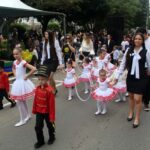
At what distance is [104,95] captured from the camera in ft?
26.7

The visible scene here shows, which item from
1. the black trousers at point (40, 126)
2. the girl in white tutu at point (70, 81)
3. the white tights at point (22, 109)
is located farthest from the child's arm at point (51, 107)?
the girl in white tutu at point (70, 81)

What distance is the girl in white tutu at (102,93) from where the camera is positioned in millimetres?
8117

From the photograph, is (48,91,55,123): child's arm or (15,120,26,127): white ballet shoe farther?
(15,120,26,127): white ballet shoe

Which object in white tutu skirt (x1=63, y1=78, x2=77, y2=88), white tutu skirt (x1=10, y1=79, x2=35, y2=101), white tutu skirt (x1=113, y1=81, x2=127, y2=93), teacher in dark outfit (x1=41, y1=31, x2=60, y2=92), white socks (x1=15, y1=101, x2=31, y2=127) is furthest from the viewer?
white tutu skirt (x1=63, y1=78, x2=77, y2=88)

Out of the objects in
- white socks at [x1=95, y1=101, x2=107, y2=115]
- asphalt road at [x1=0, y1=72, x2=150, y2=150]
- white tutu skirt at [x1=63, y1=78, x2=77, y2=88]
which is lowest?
asphalt road at [x1=0, y1=72, x2=150, y2=150]

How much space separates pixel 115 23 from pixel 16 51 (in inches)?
655

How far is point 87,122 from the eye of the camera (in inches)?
298

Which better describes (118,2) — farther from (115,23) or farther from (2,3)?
(2,3)

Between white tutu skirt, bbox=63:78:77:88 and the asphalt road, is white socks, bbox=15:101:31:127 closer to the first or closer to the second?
the asphalt road

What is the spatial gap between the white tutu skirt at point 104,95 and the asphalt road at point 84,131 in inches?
15.3

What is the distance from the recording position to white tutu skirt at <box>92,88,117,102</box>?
8078 mm

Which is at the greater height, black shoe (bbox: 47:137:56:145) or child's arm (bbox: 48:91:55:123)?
child's arm (bbox: 48:91:55:123)

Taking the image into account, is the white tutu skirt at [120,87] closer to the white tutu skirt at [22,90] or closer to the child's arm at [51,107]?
the white tutu skirt at [22,90]

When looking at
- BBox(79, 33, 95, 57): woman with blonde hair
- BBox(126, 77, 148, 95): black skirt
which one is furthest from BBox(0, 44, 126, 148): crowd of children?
BBox(79, 33, 95, 57): woman with blonde hair
